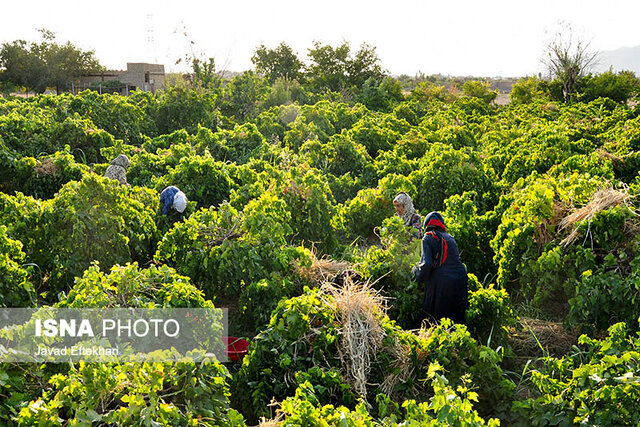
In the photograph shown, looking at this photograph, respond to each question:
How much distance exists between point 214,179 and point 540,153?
613 cm

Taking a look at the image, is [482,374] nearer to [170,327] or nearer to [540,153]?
[170,327]

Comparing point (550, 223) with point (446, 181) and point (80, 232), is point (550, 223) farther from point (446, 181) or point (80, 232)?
point (80, 232)

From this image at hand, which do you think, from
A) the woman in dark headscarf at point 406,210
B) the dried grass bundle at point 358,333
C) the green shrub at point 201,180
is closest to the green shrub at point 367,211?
the green shrub at point 201,180

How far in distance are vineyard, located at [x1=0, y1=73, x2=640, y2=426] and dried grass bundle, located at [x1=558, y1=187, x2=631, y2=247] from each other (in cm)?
2

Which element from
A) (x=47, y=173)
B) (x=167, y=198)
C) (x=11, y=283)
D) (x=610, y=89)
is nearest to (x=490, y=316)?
(x=11, y=283)

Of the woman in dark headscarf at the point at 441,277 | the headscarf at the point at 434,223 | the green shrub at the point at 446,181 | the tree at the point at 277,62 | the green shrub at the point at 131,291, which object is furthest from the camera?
the tree at the point at 277,62

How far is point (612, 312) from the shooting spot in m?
5.53

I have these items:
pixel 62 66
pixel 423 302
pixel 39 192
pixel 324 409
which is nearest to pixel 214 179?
pixel 39 192

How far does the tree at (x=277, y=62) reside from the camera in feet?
117

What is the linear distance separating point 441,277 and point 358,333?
125 centimetres

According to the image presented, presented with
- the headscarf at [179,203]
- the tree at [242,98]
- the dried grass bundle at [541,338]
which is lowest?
the dried grass bundle at [541,338]

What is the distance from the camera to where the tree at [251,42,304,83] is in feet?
117

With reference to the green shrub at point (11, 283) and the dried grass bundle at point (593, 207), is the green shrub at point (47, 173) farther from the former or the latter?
the dried grass bundle at point (593, 207)

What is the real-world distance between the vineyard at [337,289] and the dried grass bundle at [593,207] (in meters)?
0.02
